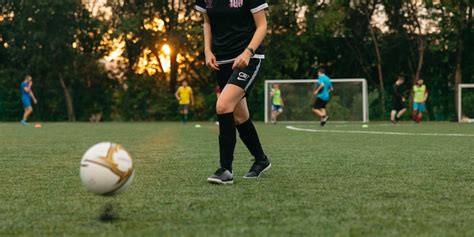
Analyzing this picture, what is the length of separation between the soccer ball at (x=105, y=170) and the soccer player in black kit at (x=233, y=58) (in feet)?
5.38

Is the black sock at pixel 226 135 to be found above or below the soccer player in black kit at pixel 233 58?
below

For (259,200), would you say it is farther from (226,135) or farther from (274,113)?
(274,113)

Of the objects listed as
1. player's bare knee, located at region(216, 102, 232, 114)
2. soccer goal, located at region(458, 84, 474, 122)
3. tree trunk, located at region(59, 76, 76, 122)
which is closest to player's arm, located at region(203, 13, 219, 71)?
player's bare knee, located at region(216, 102, 232, 114)

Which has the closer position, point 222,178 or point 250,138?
point 222,178

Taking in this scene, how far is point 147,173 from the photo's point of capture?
20.2 feet

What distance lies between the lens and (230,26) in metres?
5.72

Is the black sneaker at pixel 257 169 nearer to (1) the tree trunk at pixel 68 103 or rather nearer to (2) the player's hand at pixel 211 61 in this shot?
(2) the player's hand at pixel 211 61

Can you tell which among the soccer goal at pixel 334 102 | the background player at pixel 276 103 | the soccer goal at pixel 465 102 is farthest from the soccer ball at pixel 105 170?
the soccer goal at pixel 465 102

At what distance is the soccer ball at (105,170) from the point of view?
3.64 meters

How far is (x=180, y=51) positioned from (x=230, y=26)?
94.6 feet

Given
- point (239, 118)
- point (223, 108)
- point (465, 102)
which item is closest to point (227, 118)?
point (223, 108)

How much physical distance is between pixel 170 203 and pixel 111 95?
32.3 metres

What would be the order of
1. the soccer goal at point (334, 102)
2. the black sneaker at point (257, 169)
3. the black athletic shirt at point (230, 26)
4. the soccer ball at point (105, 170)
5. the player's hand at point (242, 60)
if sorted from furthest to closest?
the soccer goal at point (334, 102), the black sneaker at point (257, 169), the black athletic shirt at point (230, 26), the player's hand at point (242, 60), the soccer ball at point (105, 170)

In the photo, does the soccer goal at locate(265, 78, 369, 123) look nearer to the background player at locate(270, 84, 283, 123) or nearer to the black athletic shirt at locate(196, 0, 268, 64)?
the background player at locate(270, 84, 283, 123)
